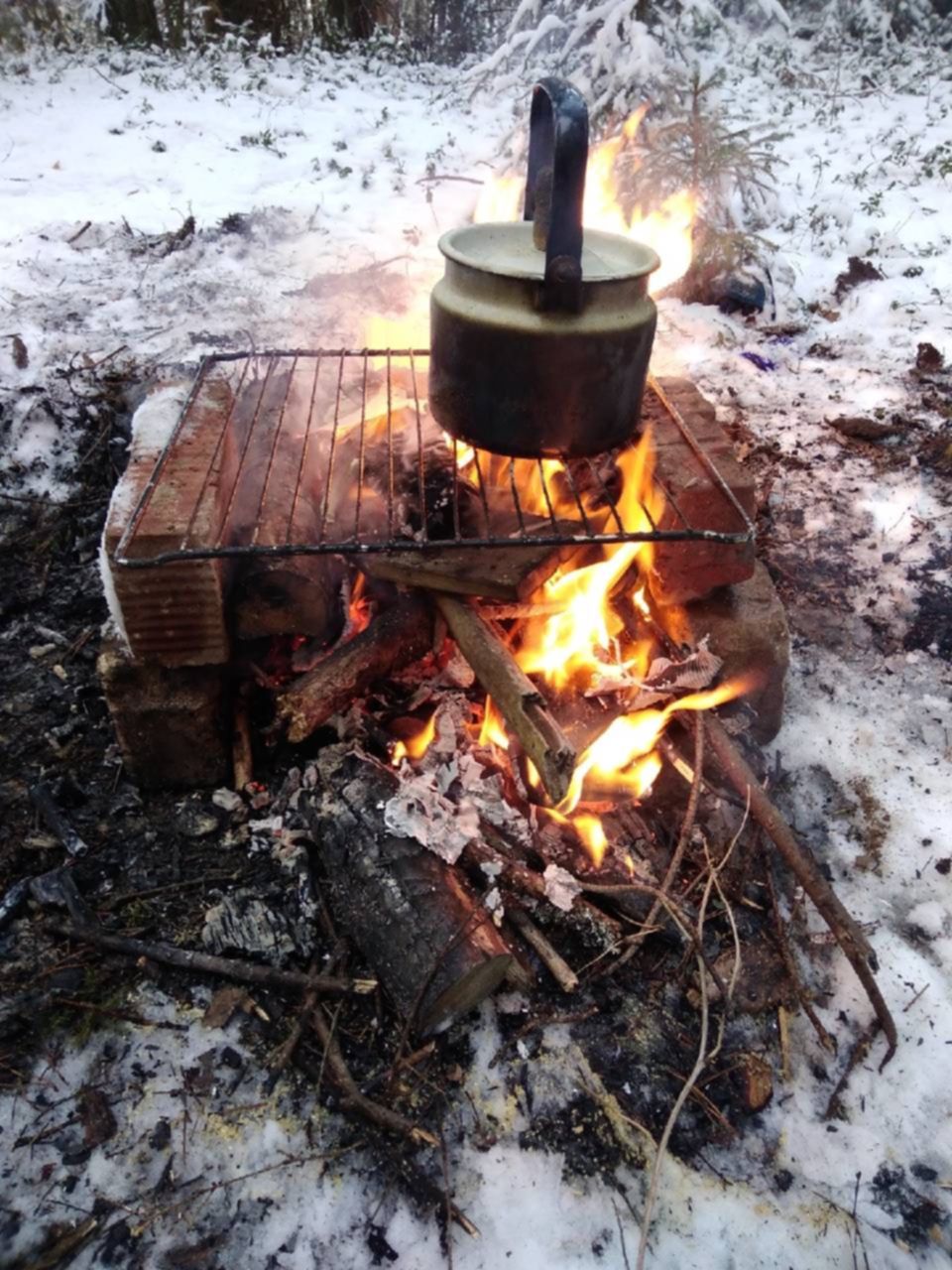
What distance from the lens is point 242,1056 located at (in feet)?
6.32

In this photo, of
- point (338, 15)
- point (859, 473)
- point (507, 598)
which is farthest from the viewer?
point (338, 15)

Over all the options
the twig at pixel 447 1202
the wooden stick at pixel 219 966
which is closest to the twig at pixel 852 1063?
the twig at pixel 447 1202

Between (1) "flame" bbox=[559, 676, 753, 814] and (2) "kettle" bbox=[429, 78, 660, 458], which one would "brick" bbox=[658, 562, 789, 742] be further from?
(2) "kettle" bbox=[429, 78, 660, 458]

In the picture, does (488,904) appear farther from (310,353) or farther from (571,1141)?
(310,353)

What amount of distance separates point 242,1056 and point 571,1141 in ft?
2.53

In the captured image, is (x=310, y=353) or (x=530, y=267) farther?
(x=310, y=353)

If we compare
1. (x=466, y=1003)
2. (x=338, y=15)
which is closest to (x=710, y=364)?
(x=466, y=1003)

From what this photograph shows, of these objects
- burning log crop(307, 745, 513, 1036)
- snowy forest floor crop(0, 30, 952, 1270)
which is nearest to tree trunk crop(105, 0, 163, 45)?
snowy forest floor crop(0, 30, 952, 1270)

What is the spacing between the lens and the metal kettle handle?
1763mm

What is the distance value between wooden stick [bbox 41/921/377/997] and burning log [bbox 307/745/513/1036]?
0.09m

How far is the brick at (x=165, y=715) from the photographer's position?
233cm

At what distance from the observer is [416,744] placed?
2500 mm

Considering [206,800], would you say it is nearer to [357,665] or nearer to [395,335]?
[357,665]

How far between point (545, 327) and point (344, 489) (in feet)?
3.38
